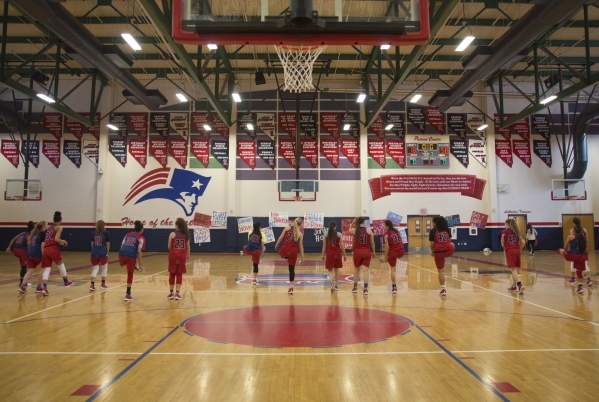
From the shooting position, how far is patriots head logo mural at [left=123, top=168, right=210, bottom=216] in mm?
22719

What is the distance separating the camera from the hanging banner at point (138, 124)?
22.9 m

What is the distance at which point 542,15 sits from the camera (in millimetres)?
11164

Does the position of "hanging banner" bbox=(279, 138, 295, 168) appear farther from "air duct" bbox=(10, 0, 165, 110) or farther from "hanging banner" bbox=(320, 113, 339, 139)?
"air duct" bbox=(10, 0, 165, 110)

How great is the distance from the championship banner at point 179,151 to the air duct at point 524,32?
593 inches

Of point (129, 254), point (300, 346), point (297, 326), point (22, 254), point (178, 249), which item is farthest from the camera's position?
point (22, 254)

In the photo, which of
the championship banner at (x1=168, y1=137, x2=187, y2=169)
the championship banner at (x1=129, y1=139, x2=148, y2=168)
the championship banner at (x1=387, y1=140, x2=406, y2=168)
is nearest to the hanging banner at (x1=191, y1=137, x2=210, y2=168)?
the championship banner at (x1=168, y1=137, x2=187, y2=169)

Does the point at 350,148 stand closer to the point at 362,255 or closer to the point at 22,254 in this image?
the point at 362,255

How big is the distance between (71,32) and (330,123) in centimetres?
1391

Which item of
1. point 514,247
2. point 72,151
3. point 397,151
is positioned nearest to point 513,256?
point 514,247

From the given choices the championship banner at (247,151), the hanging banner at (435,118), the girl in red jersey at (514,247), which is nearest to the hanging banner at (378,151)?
the hanging banner at (435,118)

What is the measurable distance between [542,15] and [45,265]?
1443 cm

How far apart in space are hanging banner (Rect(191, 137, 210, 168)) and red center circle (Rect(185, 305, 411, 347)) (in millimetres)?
16578

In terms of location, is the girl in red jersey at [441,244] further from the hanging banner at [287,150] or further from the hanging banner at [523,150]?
the hanging banner at [523,150]

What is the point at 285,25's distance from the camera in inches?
244
